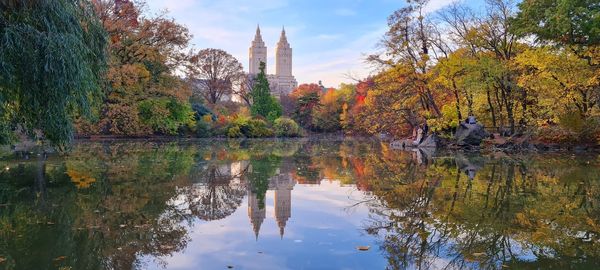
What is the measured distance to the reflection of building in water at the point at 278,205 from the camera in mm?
6261

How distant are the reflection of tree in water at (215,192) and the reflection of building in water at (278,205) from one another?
0.94 feet

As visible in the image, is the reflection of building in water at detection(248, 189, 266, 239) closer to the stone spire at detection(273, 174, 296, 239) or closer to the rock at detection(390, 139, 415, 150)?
the stone spire at detection(273, 174, 296, 239)

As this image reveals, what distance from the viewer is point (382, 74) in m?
27.2

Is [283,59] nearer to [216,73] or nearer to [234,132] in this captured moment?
[216,73]

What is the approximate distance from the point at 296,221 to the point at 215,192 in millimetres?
2983

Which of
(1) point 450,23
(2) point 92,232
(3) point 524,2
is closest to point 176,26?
(1) point 450,23

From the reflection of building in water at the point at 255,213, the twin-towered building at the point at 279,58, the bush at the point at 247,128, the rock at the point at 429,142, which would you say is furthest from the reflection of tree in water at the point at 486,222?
the twin-towered building at the point at 279,58

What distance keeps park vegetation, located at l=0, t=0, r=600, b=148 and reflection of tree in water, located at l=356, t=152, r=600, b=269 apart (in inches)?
242

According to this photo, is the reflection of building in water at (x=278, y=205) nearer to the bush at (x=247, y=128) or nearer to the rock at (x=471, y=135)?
the rock at (x=471, y=135)

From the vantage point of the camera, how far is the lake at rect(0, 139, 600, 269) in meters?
4.58

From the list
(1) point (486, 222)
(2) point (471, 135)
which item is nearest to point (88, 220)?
(1) point (486, 222)

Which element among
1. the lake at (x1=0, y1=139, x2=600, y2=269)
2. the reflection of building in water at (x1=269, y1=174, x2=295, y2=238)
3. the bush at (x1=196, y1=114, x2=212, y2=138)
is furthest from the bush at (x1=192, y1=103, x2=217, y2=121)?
the reflection of building in water at (x1=269, y1=174, x2=295, y2=238)

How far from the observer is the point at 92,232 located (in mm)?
5453

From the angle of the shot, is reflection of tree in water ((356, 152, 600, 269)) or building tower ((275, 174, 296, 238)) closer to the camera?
reflection of tree in water ((356, 152, 600, 269))
